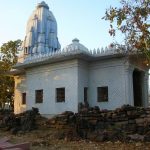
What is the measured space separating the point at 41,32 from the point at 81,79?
11.4 meters

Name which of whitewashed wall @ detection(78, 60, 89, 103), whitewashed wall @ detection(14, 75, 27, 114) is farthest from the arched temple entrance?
whitewashed wall @ detection(14, 75, 27, 114)

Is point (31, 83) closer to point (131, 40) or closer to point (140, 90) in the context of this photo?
point (140, 90)

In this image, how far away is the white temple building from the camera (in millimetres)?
19453

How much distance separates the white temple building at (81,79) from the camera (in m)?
19.5

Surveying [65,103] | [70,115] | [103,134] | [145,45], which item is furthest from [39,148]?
[65,103]

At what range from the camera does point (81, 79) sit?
20.2 meters

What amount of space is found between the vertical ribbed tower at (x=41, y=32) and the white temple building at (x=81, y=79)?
6142mm

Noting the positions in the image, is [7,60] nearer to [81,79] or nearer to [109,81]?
[81,79]

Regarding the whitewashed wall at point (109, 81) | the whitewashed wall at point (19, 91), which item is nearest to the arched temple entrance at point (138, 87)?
the whitewashed wall at point (109, 81)

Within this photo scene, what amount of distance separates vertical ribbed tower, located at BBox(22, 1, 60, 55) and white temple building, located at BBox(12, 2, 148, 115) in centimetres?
614

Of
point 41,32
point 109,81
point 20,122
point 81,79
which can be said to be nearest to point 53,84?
point 81,79

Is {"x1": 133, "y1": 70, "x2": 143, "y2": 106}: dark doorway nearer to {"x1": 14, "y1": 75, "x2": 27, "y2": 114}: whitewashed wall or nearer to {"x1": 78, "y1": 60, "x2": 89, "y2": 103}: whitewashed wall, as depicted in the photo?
{"x1": 78, "y1": 60, "x2": 89, "y2": 103}: whitewashed wall

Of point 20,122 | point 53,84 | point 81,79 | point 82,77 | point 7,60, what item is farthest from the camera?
point 7,60

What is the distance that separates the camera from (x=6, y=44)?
30.5 metres
